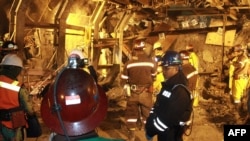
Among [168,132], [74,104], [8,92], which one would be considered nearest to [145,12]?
[168,132]

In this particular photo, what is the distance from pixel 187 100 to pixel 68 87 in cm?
246

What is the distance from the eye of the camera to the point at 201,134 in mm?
8234

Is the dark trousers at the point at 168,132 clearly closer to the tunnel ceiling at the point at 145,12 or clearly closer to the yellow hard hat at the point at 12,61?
the yellow hard hat at the point at 12,61

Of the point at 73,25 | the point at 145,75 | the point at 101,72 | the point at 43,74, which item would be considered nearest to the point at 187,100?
the point at 145,75

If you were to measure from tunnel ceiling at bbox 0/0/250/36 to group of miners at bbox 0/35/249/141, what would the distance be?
259 cm

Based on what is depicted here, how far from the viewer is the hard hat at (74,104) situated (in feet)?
6.41

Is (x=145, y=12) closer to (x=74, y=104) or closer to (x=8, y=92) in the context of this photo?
(x=8, y=92)

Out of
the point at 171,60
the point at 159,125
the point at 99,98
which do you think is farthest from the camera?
the point at 171,60

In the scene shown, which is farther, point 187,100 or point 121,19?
point 121,19

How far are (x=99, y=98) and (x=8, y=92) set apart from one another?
8.16 ft

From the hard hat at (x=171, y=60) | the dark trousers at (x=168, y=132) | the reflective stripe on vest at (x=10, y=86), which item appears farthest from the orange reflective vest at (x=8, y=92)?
the hard hat at (x=171, y=60)

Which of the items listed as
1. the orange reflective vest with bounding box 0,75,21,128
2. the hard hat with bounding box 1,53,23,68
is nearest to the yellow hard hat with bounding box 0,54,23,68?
the hard hat with bounding box 1,53,23,68

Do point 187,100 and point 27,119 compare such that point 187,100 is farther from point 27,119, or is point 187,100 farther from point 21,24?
point 21,24

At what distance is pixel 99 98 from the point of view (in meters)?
2.12
